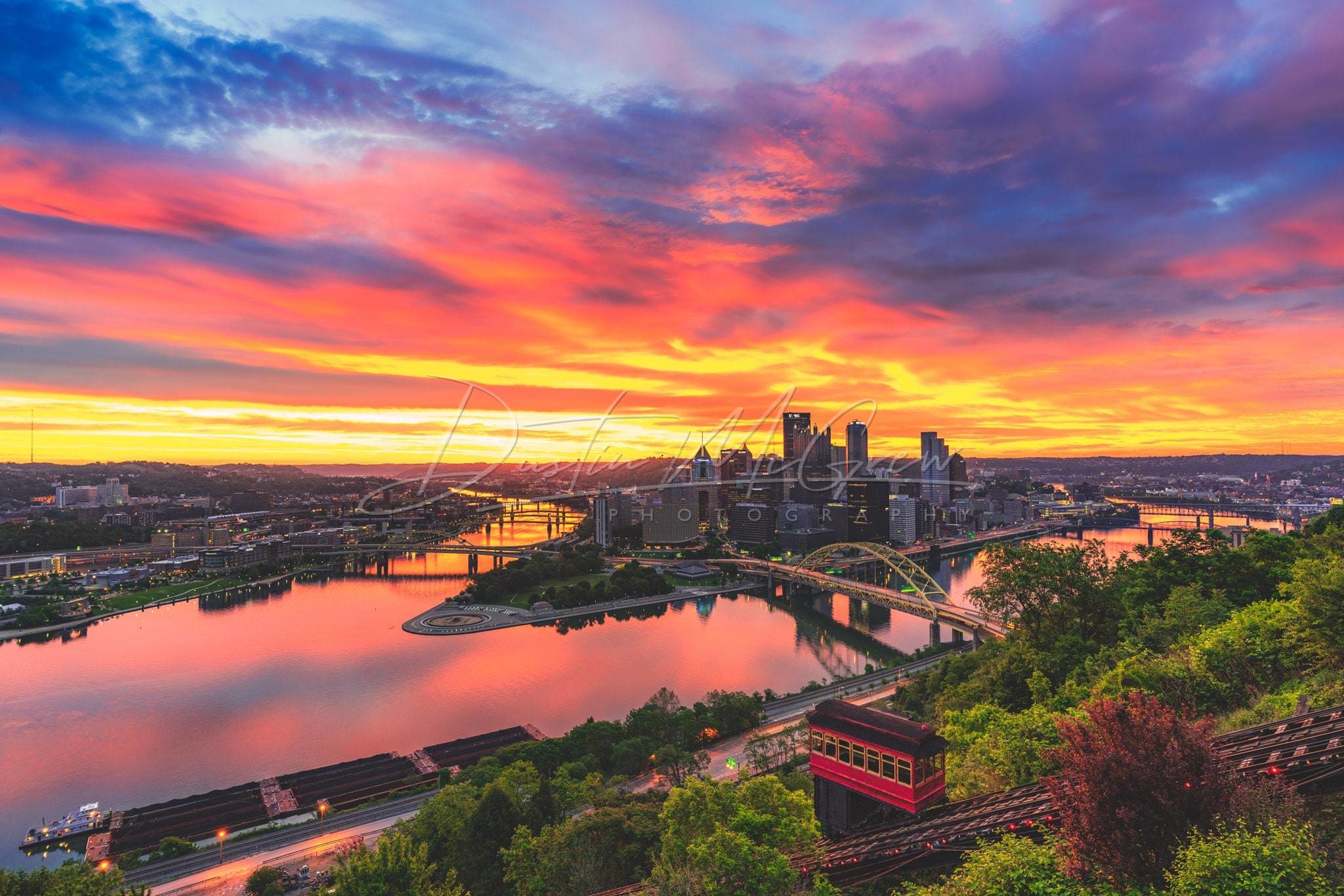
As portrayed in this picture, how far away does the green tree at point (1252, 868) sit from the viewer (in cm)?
411

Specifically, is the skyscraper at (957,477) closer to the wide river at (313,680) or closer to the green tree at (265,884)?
the wide river at (313,680)

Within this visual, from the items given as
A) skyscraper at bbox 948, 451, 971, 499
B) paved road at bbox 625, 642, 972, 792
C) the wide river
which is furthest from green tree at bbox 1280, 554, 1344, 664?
skyscraper at bbox 948, 451, 971, 499

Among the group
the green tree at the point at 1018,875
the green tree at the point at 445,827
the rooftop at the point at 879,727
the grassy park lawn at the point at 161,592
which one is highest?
the green tree at the point at 1018,875

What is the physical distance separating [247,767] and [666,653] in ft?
58.0

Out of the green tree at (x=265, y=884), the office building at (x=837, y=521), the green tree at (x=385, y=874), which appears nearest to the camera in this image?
the green tree at (x=385, y=874)

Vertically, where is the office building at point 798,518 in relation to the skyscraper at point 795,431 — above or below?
below

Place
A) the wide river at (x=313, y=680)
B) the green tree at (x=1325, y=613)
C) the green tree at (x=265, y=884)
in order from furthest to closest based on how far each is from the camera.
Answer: the wide river at (x=313, y=680) < the green tree at (x=265, y=884) < the green tree at (x=1325, y=613)

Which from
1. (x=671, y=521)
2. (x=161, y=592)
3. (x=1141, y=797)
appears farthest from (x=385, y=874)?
(x=671, y=521)

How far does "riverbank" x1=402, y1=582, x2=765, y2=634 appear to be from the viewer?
37781 millimetres

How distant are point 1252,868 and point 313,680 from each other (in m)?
31.4

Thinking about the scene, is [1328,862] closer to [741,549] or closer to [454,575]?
[454,575]

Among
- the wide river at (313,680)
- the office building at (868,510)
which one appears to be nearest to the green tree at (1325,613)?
the wide river at (313,680)

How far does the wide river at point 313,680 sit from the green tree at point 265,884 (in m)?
6.36

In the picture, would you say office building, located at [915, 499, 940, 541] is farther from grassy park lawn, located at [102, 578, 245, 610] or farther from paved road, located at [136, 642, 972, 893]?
grassy park lawn, located at [102, 578, 245, 610]
